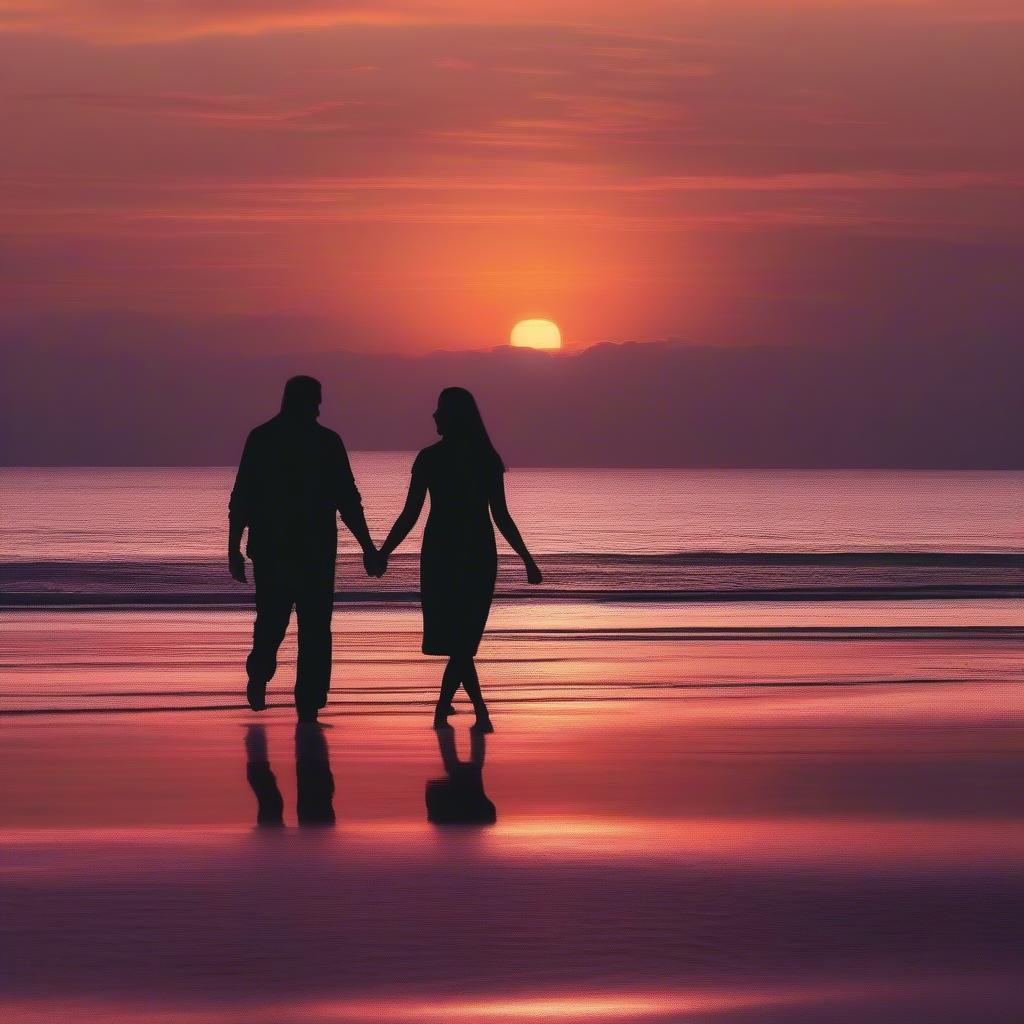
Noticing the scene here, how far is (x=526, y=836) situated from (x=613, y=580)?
3094 centimetres

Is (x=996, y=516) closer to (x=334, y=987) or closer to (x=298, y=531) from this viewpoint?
(x=298, y=531)

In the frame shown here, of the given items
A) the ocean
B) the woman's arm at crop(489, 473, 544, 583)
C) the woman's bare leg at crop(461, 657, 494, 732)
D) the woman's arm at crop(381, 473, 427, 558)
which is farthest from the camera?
the ocean

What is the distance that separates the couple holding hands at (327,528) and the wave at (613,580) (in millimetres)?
13427

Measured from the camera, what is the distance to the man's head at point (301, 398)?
12992mm

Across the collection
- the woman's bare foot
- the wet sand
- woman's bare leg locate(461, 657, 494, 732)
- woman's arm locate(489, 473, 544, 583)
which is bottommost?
the woman's bare foot

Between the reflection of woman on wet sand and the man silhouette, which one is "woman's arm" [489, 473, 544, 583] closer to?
the man silhouette

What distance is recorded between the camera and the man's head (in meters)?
13.0

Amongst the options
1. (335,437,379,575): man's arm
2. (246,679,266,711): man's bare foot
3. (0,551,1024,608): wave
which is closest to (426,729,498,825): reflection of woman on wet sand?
(335,437,379,575): man's arm

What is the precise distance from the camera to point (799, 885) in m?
7.29

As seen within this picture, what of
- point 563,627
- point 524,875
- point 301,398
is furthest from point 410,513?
point 563,627

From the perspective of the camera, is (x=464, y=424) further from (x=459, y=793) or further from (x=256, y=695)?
(x=459, y=793)

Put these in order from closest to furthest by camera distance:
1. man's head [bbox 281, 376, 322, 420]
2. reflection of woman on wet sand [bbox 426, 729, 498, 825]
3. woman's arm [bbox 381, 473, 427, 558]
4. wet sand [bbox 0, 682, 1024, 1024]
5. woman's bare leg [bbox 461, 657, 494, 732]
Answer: wet sand [bbox 0, 682, 1024, 1024], reflection of woman on wet sand [bbox 426, 729, 498, 825], woman's bare leg [bbox 461, 657, 494, 732], woman's arm [bbox 381, 473, 427, 558], man's head [bbox 281, 376, 322, 420]

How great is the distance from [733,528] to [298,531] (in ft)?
255

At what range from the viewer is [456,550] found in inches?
504
